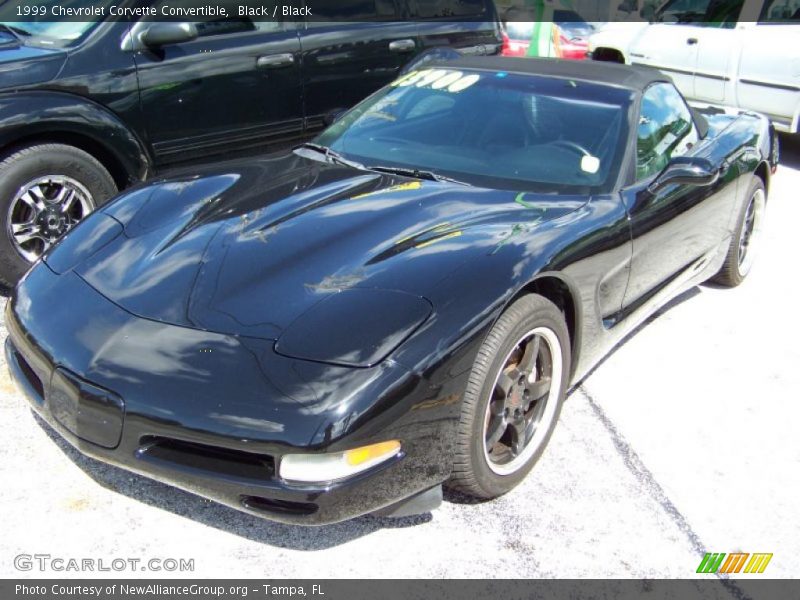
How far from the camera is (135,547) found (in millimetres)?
2500

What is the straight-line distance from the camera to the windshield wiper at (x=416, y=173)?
3379 millimetres

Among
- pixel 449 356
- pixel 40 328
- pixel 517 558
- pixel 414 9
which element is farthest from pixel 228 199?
pixel 414 9

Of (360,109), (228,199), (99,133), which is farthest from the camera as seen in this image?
(99,133)

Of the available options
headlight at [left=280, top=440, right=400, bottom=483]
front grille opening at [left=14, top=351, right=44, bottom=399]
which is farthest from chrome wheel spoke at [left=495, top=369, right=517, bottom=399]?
front grille opening at [left=14, top=351, right=44, bottom=399]

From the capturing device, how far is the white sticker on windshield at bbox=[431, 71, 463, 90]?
3961mm

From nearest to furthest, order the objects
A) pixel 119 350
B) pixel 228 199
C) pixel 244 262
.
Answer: pixel 119 350 → pixel 244 262 → pixel 228 199

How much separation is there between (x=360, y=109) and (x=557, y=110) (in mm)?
965

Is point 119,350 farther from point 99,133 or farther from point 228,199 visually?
point 99,133

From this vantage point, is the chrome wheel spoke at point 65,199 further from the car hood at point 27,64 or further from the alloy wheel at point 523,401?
the alloy wheel at point 523,401

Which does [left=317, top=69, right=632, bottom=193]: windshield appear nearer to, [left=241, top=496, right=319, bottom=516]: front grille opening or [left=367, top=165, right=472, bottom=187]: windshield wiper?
[left=367, top=165, right=472, bottom=187]: windshield wiper

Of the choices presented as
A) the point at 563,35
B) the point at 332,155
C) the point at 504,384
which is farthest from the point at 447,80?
the point at 563,35

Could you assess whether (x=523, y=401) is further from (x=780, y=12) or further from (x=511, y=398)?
(x=780, y=12)

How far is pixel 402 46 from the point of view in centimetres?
590

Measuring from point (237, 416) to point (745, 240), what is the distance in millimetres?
3709
